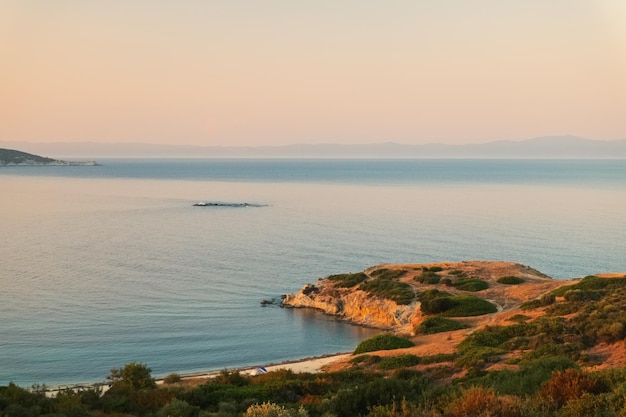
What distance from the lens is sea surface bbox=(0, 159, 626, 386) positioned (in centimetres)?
3794

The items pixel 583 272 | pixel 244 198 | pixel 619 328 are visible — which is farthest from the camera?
pixel 244 198

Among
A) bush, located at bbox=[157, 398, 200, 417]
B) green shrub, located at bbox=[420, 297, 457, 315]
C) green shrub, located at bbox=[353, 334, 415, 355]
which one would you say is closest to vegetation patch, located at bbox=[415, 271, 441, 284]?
green shrub, located at bbox=[420, 297, 457, 315]

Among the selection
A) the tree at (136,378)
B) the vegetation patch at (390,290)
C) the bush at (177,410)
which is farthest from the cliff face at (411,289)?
the bush at (177,410)

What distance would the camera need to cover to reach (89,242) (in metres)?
78.6

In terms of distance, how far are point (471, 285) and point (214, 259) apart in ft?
113

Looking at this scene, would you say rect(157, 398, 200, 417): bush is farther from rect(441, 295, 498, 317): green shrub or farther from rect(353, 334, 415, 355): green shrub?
rect(441, 295, 498, 317): green shrub

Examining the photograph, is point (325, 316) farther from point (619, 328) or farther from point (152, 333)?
point (619, 328)

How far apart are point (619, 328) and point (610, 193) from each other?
16099 centimetres

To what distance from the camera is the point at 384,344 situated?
2969 centimetres

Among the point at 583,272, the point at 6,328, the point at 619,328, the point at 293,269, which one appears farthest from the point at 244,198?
the point at 619,328

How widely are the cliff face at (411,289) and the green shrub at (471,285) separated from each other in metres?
0.39

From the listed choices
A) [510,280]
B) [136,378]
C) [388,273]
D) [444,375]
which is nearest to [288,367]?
[136,378]

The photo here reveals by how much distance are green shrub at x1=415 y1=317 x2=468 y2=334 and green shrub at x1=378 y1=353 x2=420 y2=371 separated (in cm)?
1097

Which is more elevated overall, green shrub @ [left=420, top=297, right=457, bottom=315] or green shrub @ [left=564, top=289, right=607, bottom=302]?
green shrub @ [left=564, top=289, right=607, bottom=302]
